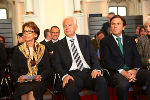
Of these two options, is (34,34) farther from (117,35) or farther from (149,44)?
(149,44)

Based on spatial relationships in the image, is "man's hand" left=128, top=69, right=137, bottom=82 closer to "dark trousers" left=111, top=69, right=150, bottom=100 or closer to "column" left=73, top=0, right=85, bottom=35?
"dark trousers" left=111, top=69, right=150, bottom=100

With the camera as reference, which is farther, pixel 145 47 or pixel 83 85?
pixel 145 47

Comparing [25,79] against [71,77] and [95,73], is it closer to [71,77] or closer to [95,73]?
[71,77]

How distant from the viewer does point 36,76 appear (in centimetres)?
378

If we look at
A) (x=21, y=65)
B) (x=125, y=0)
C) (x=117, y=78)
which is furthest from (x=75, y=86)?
(x=125, y=0)

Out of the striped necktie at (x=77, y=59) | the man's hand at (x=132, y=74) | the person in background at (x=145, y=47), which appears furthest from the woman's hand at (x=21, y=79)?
the person in background at (x=145, y=47)

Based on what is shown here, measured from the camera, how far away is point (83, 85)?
3.68 metres

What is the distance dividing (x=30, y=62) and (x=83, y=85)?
2.91ft

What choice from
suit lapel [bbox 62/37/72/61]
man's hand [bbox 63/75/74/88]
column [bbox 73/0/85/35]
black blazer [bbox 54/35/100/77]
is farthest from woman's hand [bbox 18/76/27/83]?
column [bbox 73/0/85/35]

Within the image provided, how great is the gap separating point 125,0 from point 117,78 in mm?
14752

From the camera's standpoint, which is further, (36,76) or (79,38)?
(79,38)

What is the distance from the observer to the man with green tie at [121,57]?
12.7ft

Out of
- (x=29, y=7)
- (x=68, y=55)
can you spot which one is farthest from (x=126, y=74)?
(x=29, y=7)

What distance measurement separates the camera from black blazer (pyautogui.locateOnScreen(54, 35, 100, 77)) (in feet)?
12.6
